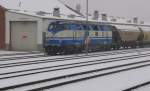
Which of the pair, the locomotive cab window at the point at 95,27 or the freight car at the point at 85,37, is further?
the locomotive cab window at the point at 95,27

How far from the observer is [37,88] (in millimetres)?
12344

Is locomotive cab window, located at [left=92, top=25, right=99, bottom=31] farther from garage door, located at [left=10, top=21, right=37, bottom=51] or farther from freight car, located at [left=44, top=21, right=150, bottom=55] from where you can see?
garage door, located at [left=10, top=21, right=37, bottom=51]

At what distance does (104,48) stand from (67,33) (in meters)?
8.31

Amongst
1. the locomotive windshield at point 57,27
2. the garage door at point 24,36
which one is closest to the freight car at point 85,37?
the locomotive windshield at point 57,27

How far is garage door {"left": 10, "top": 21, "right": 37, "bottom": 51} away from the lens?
39250 millimetres

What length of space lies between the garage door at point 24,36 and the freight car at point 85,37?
6.51m

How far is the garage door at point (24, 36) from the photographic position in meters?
39.2

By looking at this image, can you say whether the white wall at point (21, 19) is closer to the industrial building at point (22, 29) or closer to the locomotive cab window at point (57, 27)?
the industrial building at point (22, 29)

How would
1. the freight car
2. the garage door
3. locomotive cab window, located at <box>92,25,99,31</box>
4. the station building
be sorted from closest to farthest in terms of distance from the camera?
1. the freight car
2. locomotive cab window, located at <box>92,25,99,31</box>
3. the station building
4. the garage door

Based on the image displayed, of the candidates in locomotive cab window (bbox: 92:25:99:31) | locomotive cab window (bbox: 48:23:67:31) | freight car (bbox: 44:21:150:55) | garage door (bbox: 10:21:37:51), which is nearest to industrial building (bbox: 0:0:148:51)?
garage door (bbox: 10:21:37:51)

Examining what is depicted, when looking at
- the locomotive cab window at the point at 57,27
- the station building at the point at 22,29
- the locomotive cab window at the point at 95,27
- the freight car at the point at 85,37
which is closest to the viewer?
the locomotive cab window at the point at 57,27

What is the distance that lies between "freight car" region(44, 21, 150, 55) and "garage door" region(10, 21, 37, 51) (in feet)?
21.4

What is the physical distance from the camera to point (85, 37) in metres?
33.1

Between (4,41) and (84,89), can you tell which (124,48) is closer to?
(4,41)
